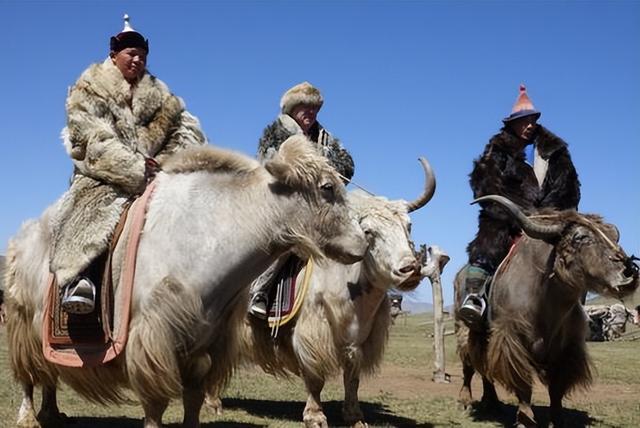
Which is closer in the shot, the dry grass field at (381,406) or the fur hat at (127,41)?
the fur hat at (127,41)

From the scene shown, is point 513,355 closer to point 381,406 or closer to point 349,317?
point 349,317

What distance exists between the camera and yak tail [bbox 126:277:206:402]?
3.72m

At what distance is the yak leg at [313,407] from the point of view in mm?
6117

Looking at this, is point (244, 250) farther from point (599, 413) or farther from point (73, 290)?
point (599, 413)

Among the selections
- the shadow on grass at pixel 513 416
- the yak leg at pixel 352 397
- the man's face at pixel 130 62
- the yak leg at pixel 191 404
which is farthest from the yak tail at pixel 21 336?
the shadow on grass at pixel 513 416

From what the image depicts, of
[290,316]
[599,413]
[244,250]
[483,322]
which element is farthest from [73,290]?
[599,413]

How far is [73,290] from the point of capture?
156 inches

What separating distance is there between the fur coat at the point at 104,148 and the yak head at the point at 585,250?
2.92 meters

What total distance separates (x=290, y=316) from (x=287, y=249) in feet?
7.97

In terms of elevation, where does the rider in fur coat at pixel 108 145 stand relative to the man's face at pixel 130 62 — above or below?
below

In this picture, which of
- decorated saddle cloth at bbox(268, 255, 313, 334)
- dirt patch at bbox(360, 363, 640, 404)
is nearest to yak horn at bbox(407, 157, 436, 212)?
decorated saddle cloth at bbox(268, 255, 313, 334)

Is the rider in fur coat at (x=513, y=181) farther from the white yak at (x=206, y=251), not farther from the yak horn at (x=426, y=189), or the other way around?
the white yak at (x=206, y=251)

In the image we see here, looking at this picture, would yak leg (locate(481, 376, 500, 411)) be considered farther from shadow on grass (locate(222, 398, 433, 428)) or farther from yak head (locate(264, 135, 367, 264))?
yak head (locate(264, 135, 367, 264))

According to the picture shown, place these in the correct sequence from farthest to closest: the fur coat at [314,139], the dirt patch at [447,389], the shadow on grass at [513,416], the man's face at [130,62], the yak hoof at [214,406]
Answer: the dirt patch at [447,389] < the yak hoof at [214,406] < the shadow on grass at [513,416] < the fur coat at [314,139] < the man's face at [130,62]
